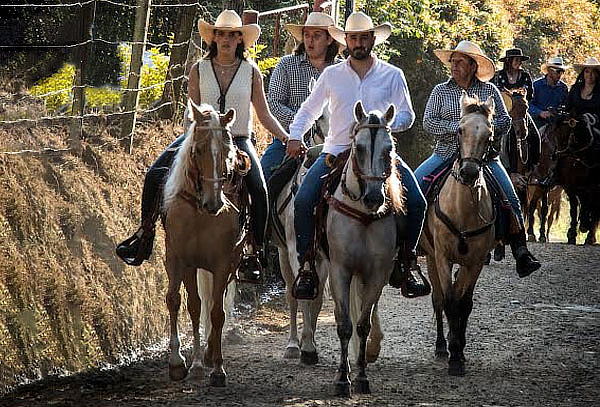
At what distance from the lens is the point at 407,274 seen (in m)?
9.91

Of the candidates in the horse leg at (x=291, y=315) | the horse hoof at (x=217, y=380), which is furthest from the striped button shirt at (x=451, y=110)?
the horse hoof at (x=217, y=380)

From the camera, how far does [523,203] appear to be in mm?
20828

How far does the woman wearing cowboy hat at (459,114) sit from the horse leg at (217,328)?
260 centimetres

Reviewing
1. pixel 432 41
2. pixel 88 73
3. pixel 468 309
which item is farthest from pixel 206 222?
pixel 432 41

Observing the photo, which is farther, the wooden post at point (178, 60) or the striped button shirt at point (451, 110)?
the wooden post at point (178, 60)

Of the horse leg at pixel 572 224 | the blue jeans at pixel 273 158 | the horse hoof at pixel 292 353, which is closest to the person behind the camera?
the horse hoof at pixel 292 353

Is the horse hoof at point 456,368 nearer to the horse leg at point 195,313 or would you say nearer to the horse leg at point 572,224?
the horse leg at point 195,313

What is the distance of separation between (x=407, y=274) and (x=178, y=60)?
560cm

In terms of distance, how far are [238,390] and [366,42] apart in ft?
9.81

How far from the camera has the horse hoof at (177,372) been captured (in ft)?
31.7

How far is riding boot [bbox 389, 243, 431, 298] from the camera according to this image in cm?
984

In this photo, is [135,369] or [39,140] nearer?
[135,369]

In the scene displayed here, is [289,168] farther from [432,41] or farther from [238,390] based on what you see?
[432,41]

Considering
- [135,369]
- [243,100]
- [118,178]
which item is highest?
[243,100]
